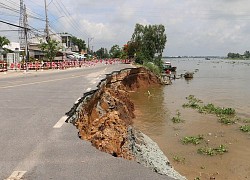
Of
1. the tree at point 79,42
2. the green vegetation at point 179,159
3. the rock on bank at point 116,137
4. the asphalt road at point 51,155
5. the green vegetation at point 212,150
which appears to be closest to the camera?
the asphalt road at point 51,155

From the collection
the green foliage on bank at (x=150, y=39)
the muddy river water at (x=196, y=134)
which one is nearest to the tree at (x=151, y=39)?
the green foliage on bank at (x=150, y=39)

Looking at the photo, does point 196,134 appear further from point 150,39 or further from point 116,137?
point 150,39

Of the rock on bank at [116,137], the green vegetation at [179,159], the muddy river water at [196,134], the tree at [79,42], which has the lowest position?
the muddy river water at [196,134]

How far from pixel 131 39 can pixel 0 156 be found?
7658 centimetres

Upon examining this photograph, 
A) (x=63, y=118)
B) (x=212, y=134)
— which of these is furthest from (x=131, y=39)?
(x=63, y=118)

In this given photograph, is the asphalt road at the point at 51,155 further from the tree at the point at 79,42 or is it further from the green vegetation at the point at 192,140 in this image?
the tree at the point at 79,42

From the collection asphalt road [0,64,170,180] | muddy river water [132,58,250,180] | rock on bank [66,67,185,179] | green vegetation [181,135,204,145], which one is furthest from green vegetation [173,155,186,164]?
asphalt road [0,64,170,180]

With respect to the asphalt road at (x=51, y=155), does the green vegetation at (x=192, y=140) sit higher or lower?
lower

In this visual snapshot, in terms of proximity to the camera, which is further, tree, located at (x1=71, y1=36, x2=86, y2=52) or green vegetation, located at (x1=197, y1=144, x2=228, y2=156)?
tree, located at (x1=71, y1=36, x2=86, y2=52)

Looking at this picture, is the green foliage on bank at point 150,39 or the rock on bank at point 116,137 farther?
the green foliage on bank at point 150,39

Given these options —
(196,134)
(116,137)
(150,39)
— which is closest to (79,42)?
(150,39)

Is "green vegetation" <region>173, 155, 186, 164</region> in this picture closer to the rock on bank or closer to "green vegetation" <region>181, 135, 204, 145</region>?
"green vegetation" <region>181, 135, 204, 145</region>

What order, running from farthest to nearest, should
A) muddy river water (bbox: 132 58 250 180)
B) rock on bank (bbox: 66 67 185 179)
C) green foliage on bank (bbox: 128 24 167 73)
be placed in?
green foliage on bank (bbox: 128 24 167 73) < muddy river water (bbox: 132 58 250 180) < rock on bank (bbox: 66 67 185 179)

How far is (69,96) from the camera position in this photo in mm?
12883
